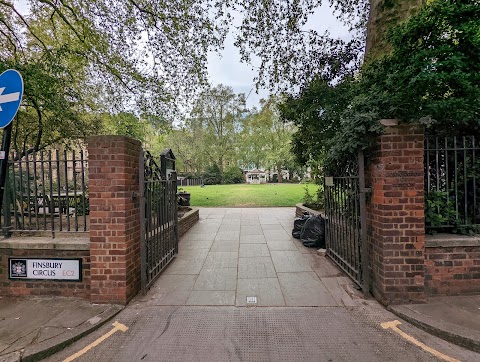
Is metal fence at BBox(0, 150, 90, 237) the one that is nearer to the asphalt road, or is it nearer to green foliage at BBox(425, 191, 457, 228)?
the asphalt road

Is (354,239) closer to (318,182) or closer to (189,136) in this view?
(318,182)

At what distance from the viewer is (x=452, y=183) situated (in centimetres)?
356

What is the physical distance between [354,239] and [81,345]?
353cm

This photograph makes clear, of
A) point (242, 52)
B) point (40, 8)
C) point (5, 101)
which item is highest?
point (40, 8)

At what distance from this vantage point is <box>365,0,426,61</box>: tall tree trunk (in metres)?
5.00

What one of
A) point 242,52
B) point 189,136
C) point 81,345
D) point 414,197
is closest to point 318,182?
point 242,52

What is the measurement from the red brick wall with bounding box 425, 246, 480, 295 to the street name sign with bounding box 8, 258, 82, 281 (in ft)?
14.6

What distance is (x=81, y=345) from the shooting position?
8.30 feet

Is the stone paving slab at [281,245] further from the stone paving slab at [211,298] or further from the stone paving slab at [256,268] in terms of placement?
the stone paving slab at [211,298]

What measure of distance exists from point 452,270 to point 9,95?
5624 millimetres

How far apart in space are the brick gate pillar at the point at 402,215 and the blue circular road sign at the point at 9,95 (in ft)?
13.7

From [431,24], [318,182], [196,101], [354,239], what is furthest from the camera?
[196,101]

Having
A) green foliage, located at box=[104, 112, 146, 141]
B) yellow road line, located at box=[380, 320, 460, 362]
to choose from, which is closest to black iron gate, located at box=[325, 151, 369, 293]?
yellow road line, located at box=[380, 320, 460, 362]

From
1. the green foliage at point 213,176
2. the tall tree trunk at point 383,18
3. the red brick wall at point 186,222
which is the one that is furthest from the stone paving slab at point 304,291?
the green foliage at point 213,176
